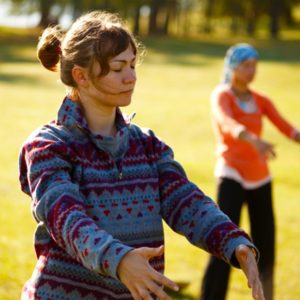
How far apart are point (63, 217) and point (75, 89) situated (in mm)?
632

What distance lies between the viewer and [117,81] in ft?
11.3

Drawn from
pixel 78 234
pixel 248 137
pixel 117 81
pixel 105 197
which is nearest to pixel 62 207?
pixel 78 234

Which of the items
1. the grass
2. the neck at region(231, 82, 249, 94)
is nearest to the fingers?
the grass

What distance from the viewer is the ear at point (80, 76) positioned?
347cm

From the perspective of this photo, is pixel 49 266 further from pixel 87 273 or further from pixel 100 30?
pixel 100 30

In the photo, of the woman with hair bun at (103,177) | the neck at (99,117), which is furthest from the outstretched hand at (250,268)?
the neck at (99,117)

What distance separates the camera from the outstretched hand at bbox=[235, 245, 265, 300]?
3104 mm

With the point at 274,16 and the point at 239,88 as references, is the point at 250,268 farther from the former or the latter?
the point at 274,16

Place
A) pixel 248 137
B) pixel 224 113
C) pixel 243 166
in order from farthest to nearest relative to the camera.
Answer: pixel 243 166 < pixel 224 113 < pixel 248 137

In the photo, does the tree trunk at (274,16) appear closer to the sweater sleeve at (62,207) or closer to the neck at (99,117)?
the neck at (99,117)

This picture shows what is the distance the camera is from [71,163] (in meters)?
3.33

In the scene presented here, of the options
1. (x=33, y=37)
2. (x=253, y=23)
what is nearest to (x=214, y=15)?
(x=253, y=23)

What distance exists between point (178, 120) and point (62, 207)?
76.3ft

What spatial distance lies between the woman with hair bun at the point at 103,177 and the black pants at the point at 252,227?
12.2 ft
